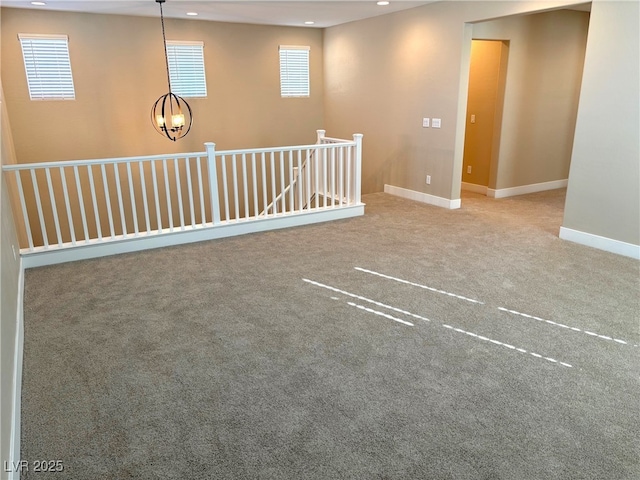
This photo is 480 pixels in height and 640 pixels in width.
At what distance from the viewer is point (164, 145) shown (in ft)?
22.8

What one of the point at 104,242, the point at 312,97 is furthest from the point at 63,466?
Answer: the point at 312,97

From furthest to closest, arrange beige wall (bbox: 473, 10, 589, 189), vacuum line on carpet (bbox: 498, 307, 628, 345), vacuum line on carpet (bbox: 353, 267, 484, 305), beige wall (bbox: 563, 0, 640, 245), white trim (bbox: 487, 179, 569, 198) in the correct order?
white trim (bbox: 487, 179, 569, 198)
beige wall (bbox: 473, 10, 589, 189)
beige wall (bbox: 563, 0, 640, 245)
vacuum line on carpet (bbox: 353, 267, 484, 305)
vacuum line on carpet (bbox: 498, 307, 628, 345)

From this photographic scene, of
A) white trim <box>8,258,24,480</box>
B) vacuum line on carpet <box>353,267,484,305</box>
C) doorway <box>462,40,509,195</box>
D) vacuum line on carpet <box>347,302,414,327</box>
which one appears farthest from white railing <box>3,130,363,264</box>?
doorway <box>462,40,509,195</box>

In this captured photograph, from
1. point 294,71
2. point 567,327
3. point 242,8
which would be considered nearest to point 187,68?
point 242,8

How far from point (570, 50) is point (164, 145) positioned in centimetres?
616

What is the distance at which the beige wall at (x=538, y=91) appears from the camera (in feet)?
20.1

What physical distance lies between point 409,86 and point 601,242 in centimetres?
318

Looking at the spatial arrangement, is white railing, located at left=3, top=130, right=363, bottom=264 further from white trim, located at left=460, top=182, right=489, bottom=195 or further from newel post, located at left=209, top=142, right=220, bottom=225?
white trim, located at left=460, top=182, right=489, bottom=195

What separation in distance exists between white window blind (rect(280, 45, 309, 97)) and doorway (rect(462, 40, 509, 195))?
2.77m

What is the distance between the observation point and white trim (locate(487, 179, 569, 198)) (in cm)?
666

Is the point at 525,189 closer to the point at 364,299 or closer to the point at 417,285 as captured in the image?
the point at 417,285

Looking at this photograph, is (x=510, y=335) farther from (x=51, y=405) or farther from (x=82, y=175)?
(x=82, y=175)

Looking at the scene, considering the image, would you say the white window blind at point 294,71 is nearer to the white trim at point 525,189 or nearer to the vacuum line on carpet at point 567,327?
the white trim at point 525,189

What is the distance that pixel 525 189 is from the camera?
6891mm
